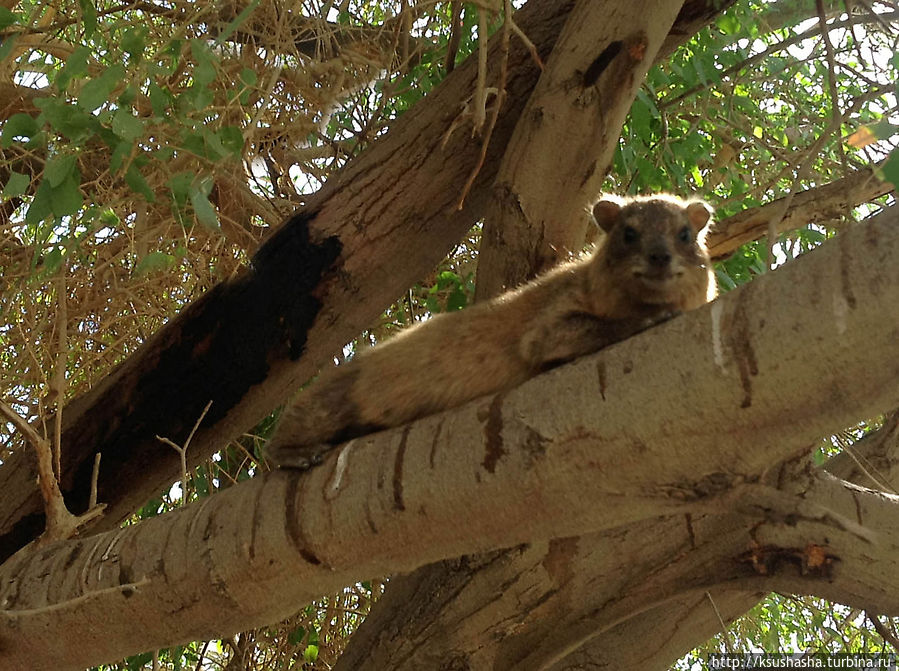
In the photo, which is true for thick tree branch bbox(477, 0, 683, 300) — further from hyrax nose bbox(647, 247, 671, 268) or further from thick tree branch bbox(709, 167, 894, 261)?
thick tree branch bbox(709, 167, 894, 261)

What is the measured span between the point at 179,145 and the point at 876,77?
12.1 ft

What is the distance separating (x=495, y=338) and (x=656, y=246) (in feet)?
2.21

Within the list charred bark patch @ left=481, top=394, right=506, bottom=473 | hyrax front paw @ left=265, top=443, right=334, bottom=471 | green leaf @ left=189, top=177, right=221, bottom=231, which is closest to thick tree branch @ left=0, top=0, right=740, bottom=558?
hyrax front paw @ left=265, top=443, right=334, bottom=471

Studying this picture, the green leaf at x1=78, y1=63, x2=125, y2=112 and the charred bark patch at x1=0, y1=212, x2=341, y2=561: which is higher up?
the green leaf at x1=78, y1=63, x2=125, y2=112

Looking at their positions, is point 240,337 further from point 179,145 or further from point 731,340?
point 731,340

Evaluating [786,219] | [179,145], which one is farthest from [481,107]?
[786,219]

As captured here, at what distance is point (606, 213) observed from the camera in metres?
4.00

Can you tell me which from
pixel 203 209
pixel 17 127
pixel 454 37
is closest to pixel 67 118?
pixel 17 127

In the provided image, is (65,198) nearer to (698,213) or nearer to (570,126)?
(570,126)

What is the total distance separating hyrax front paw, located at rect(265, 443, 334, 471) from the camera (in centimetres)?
304

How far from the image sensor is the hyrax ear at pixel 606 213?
156 inches

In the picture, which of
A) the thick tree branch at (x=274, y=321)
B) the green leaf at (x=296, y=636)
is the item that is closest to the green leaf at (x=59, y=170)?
the thick tree branch at (x=274, y=321)

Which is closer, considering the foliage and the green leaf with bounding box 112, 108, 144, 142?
the green leaf with bounding box 112, 108, 144, 142

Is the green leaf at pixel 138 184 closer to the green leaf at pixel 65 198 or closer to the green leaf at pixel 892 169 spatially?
the green leaf at pixel 65 198
